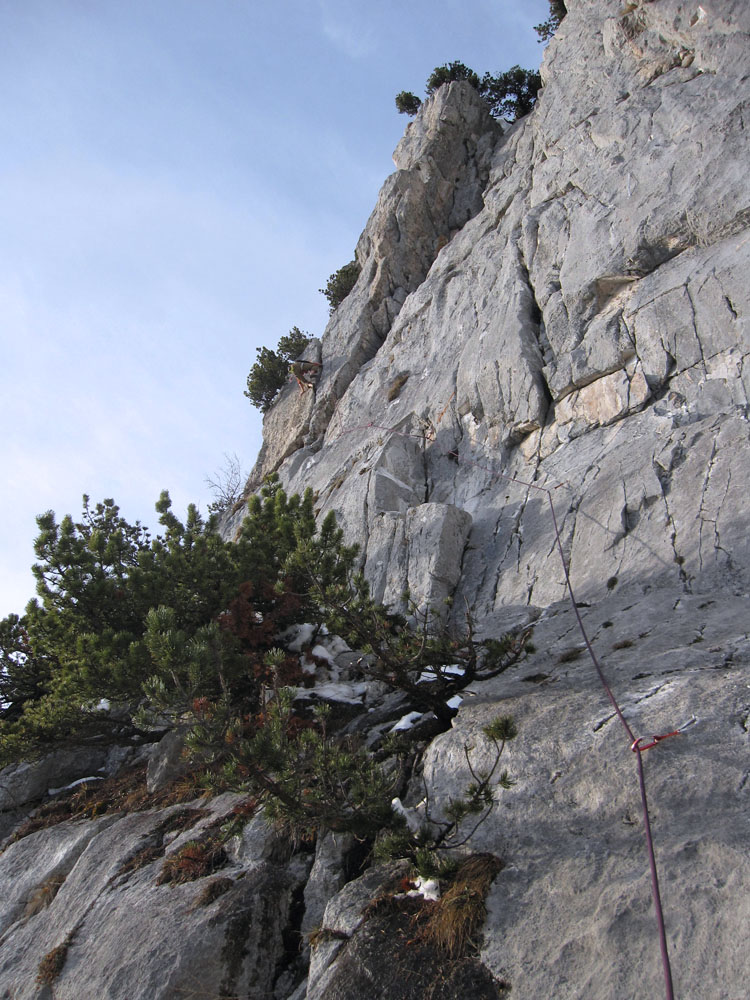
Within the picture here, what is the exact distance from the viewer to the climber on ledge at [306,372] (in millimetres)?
26609

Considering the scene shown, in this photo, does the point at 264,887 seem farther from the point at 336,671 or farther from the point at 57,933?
the point at 336,671

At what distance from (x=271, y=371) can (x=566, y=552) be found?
22.9 m

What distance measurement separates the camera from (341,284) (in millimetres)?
31312

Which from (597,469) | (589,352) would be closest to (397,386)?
(589,352)

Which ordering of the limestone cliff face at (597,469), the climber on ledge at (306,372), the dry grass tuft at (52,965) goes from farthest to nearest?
the climber on ledge at (306,372) → the dry grass tuft at (52,965) → the limestone cliff face at (597,469)

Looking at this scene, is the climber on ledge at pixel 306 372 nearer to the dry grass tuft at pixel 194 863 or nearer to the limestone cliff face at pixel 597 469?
the limestone cliff face at pixel 597 469

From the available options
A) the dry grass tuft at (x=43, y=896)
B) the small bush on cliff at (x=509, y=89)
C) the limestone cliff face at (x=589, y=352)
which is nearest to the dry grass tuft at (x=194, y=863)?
the dry grass tuft at (x=43, y=896)

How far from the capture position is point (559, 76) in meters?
20.8

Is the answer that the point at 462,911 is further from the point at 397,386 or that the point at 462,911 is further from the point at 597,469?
the point at 397,386

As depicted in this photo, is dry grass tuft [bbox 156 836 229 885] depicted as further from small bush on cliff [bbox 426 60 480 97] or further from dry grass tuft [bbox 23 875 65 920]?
small bush on cliff [bbox 426 60 480 97]

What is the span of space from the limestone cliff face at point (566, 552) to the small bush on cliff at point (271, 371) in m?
8.40

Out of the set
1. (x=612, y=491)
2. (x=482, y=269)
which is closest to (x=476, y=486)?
(x=612, y=491)

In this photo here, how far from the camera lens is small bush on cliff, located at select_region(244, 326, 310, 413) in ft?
102

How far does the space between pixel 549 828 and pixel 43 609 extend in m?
8.80
